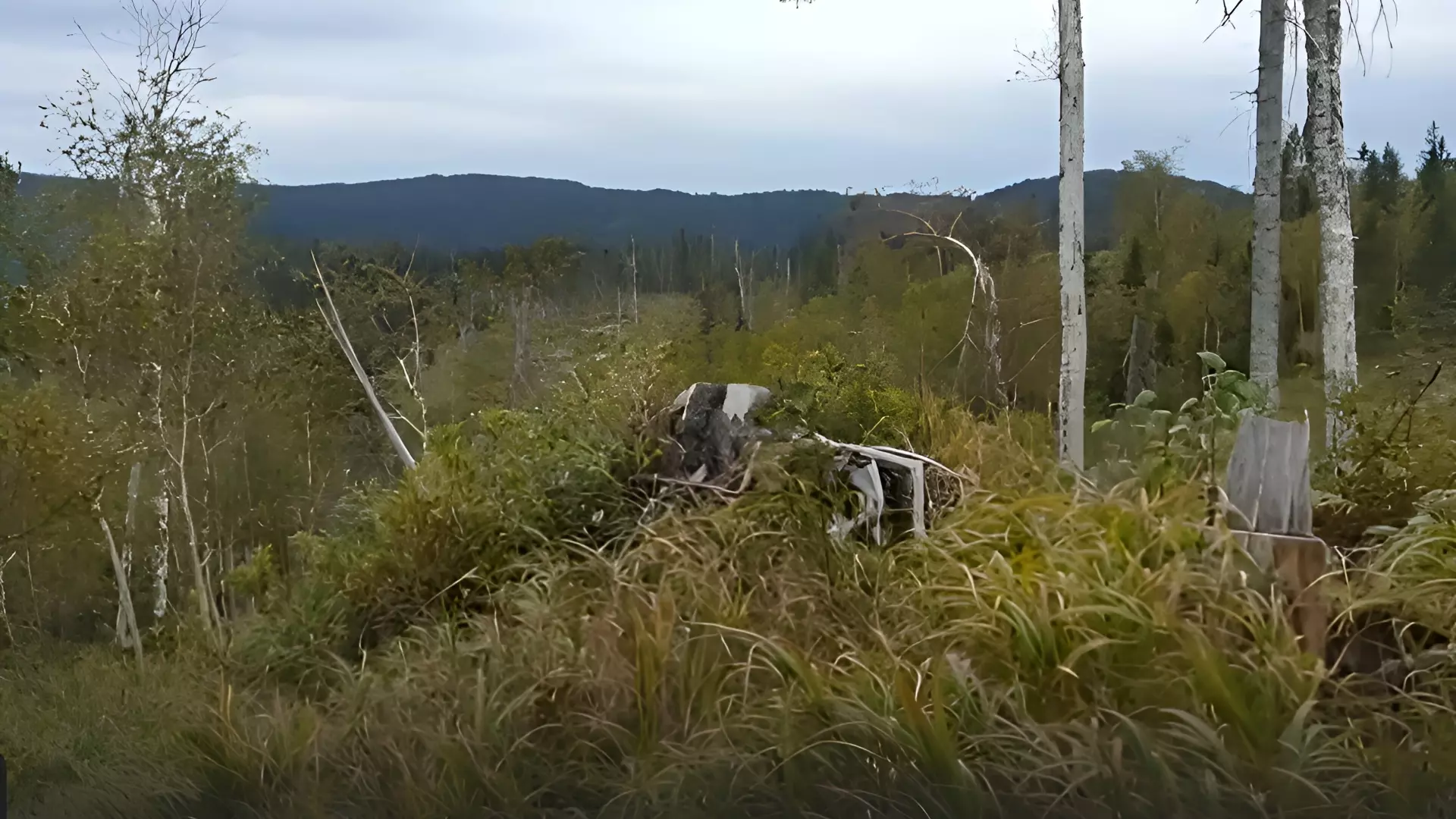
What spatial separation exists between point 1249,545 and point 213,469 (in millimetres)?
3468

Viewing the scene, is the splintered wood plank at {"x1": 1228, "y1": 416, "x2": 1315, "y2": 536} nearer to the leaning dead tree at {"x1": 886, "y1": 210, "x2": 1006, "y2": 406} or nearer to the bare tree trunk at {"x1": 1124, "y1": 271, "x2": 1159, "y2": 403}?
the leaning dead tree at {"x1": 886, "y1": 210, "x2": 1006, "y2": 406}

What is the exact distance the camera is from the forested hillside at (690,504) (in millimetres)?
1927

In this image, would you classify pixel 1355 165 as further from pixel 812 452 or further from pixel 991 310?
pixel 812 452

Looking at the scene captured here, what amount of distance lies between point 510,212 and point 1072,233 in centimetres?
207

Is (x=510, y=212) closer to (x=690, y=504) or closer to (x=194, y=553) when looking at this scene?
(x=690, y=504)

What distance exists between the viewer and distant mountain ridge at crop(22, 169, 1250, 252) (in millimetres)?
2846

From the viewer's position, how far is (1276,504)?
88.7 inches

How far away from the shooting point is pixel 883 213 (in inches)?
131

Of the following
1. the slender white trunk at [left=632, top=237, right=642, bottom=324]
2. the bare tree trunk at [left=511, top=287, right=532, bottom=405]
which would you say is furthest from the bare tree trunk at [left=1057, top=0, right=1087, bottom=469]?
the bare tree trunk at [left=511, top=287, right=532, bottom=405]

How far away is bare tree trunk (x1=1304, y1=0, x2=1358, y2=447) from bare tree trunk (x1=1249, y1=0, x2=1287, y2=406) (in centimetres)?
14

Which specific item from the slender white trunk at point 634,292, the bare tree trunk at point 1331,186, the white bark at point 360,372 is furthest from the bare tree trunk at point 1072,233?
the white bark at point 360,372

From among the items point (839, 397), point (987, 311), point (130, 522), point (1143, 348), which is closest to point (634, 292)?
point (839, 397)

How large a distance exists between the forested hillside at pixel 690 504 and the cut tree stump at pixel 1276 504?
0.16 feet

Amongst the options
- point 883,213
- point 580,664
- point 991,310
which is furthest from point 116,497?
point 991,310
